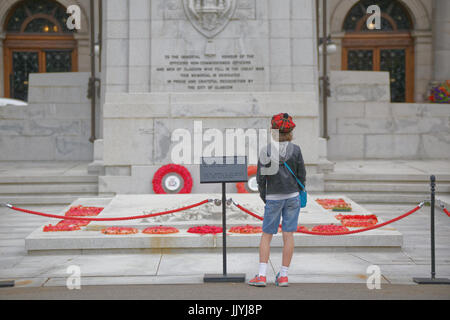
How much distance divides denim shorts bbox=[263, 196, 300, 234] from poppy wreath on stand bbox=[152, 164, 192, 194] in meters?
5.97

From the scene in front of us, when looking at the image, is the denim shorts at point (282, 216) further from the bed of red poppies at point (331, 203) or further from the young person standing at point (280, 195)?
the bed of red poppies at point (331, 203)

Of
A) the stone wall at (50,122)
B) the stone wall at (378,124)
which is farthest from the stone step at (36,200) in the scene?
the stone wall at (378,124)

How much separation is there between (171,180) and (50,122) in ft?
23.4

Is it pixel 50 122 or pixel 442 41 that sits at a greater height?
pixel 442 41

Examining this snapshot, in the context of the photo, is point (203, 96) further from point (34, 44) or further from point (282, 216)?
point (34, 44)

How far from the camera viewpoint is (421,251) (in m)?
8.98

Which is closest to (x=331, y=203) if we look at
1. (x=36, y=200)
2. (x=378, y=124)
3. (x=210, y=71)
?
(x=210, y=71)

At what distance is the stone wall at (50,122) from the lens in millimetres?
18500

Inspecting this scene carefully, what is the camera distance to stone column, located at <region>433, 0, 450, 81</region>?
2373cm

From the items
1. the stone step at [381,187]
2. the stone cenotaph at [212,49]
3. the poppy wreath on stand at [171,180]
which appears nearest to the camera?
the poppy wreath on stand at [171,180]

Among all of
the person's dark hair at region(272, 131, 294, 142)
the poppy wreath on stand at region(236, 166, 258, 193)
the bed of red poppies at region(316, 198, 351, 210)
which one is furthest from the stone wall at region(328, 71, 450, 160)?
the person's dark hair at region(272, 131, 294, 142)

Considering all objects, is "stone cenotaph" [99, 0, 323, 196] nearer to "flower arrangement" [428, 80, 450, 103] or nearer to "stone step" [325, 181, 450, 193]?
"stone step" [325, 181, 450, 193]

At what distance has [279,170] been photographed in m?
6.98

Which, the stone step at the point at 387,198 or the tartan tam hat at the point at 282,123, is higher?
the tartan tam hat at the point at 282,123
